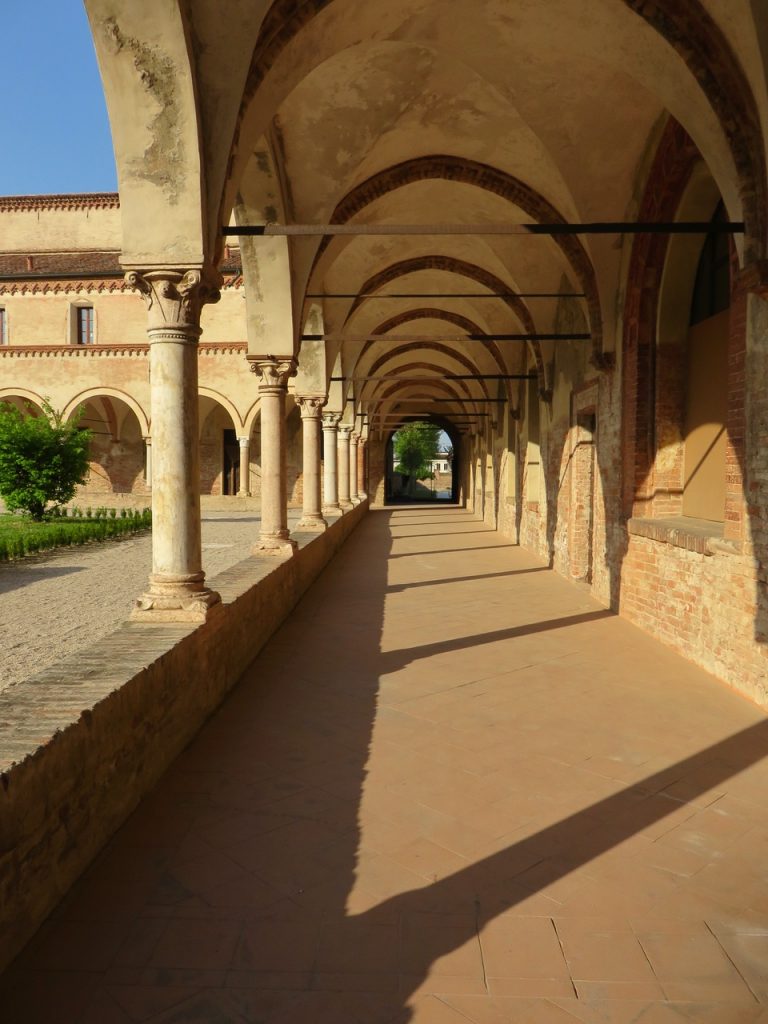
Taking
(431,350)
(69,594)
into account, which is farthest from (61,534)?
(431,350)

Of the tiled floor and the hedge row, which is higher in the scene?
the hedge row

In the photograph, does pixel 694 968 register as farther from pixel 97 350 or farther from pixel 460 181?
pixel 97 350

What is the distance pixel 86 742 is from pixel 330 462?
44.6 feet

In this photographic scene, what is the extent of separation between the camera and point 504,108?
7445 millimetres

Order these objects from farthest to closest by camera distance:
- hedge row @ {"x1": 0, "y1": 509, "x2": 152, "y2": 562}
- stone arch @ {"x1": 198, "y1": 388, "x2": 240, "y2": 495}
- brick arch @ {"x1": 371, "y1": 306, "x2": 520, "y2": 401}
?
stone arch @ {"x1": 198, "y1": 388, "x2": 240, "y2": 495}
brick arch @ {"x1": 371, "y1": 306, "x2": 520, "y2": 401}
hedge row @ {"x1": 0, "y1": 509, "x2": 152, "y2": 562}

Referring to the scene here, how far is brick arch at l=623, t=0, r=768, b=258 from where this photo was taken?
187 inches

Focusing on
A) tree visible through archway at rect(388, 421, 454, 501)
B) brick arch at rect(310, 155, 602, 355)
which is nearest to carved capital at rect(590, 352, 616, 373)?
brick arch at rect(310, 155, 602, 355)

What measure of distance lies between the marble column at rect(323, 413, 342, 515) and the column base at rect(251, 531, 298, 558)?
7.74 metres

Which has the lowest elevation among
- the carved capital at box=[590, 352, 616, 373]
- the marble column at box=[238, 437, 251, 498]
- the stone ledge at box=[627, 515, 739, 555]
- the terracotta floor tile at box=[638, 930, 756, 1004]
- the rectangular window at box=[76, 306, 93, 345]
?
the terracotta floor tile at box=[638, 930, 756, 1004]

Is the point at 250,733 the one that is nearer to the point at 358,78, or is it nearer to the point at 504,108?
the point at 358,78

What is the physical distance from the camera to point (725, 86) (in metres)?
4.86

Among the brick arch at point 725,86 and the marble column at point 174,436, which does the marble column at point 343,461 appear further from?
the brick arch at point 725,86

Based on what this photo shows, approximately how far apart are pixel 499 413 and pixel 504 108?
12.3 meters

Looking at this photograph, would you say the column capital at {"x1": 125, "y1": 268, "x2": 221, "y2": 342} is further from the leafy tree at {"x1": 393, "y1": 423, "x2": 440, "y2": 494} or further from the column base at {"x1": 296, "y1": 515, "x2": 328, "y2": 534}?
the leafy tree at {"x1": 393, "y1": 423, "x2": 440, "y2": 494}
